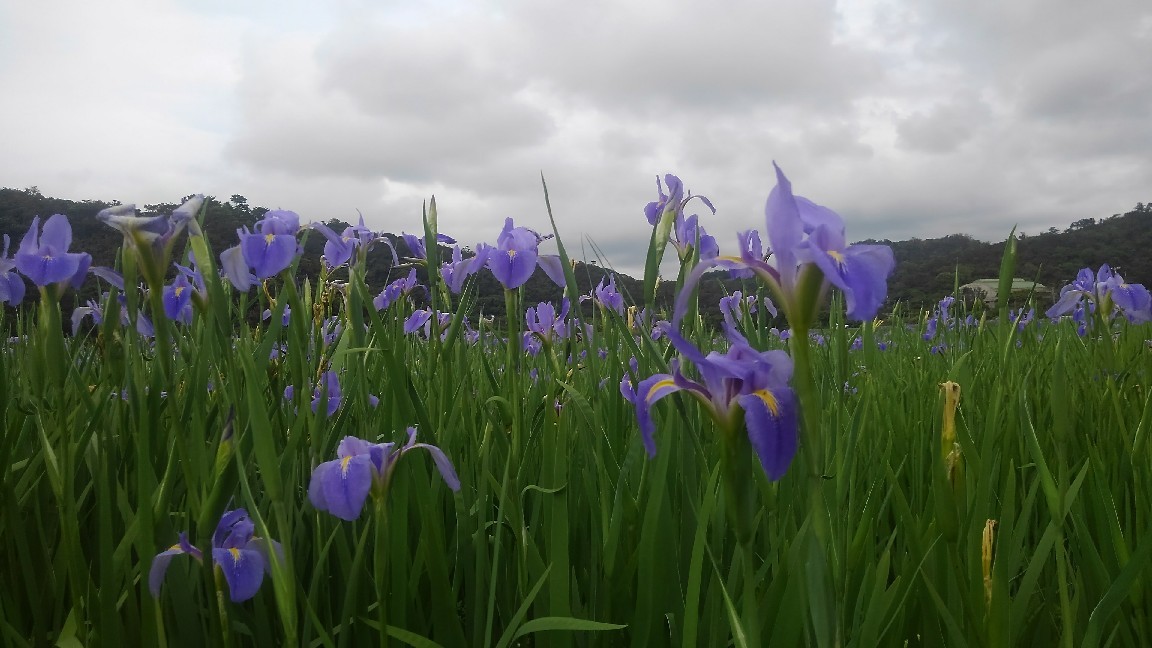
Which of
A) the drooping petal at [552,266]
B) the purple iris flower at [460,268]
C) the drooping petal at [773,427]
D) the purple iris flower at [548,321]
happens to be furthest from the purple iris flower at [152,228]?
the purple iris flower at [548,321]

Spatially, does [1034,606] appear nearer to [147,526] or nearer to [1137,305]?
[147,526]

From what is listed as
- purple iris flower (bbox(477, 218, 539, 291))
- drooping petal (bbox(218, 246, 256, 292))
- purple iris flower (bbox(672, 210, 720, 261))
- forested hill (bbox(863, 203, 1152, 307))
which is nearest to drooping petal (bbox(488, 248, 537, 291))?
purple iris flower (bbox(477, 218, 539, 291))

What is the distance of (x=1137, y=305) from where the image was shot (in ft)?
13.7

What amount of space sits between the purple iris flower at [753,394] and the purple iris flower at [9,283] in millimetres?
2223

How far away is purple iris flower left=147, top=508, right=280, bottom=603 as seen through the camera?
1.45 meters

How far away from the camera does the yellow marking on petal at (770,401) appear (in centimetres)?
104

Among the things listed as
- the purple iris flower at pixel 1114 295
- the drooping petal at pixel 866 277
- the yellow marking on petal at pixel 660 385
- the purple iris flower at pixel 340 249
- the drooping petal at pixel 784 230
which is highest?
the purple iris flower at pixel 340 249

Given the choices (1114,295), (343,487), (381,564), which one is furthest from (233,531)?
(1114,295)

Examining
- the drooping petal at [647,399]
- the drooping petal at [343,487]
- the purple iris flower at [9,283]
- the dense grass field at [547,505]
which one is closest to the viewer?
the dense grass field at [547,505]

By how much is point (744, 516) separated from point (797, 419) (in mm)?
177

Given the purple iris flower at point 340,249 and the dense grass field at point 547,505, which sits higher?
the purple iris flower at point 340,249

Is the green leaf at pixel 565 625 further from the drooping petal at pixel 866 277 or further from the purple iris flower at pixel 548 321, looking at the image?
the purple iris flower at pixel 548 321

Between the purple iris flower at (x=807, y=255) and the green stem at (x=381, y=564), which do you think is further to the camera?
the green stem at (x=381, y=564)

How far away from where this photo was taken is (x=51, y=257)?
1996 millimetres
